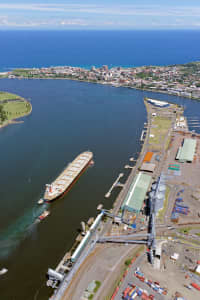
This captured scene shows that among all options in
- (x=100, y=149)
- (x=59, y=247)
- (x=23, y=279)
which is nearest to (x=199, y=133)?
(x=100, y=149)

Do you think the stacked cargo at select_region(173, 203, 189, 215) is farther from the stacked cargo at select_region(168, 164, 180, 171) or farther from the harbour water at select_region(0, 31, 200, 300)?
the stacked cargo at select_region(168, 164, 180, 171)

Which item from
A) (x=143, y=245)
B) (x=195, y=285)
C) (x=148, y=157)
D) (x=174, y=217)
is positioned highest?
(x=148, y=157)

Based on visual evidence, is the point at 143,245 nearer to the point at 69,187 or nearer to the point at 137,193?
the point at 137,193

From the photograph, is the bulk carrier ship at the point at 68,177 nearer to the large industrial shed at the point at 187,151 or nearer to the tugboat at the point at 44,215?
the tugboat at the point at 44,215

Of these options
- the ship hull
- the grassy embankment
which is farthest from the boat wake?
the grassy embankment

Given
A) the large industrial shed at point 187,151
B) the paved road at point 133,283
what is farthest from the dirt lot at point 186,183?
the paved road at point 133,283

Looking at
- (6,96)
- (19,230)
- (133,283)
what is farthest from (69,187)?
(6,96)

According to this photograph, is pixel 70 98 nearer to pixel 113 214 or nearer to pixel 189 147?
pixel 189 147
